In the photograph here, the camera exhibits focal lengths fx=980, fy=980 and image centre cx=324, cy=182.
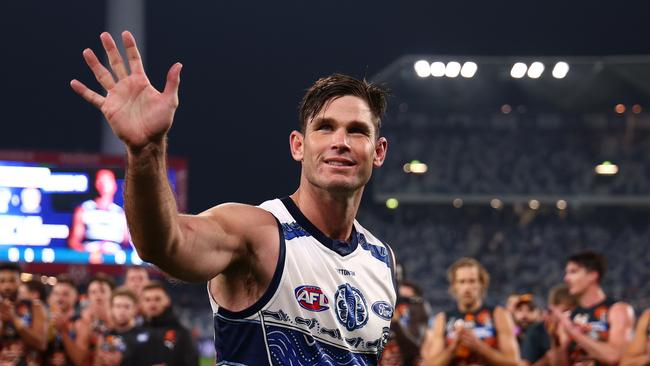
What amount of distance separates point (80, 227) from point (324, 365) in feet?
64.7

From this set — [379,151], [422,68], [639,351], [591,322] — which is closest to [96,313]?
[591,322]

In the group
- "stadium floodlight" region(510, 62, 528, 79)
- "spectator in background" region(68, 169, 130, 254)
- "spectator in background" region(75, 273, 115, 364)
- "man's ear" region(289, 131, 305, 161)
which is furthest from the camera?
"stadium floodlight" region(510, 62, 528, 79)

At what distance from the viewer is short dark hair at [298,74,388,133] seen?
140 inches

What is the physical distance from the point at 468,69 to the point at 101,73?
33.0 meters

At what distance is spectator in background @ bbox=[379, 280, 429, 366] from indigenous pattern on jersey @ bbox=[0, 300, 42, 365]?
11.5 feet

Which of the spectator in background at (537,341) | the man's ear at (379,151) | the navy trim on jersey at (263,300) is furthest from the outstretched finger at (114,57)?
the spectator in background at (537,341)

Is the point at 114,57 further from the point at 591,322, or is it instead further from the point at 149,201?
the point at 591,322

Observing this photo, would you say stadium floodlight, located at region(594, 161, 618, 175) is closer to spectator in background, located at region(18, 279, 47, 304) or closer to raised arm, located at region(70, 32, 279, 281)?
spectator in background, located at region(18, 279, 47, 304)

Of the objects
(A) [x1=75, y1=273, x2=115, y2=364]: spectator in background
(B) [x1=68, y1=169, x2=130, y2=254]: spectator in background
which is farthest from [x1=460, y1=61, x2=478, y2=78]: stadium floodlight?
(A) [x1=75, y1=273, x2=115, y2=364]: spectator in background

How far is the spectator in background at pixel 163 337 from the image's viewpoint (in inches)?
378

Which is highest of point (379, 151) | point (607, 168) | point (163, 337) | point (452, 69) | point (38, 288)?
point (452, 69)

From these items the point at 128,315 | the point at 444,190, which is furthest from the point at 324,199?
the point at 444,190

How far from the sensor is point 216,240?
303 cm

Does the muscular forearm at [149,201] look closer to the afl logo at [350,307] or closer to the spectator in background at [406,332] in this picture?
the afl logo at [350,307]
